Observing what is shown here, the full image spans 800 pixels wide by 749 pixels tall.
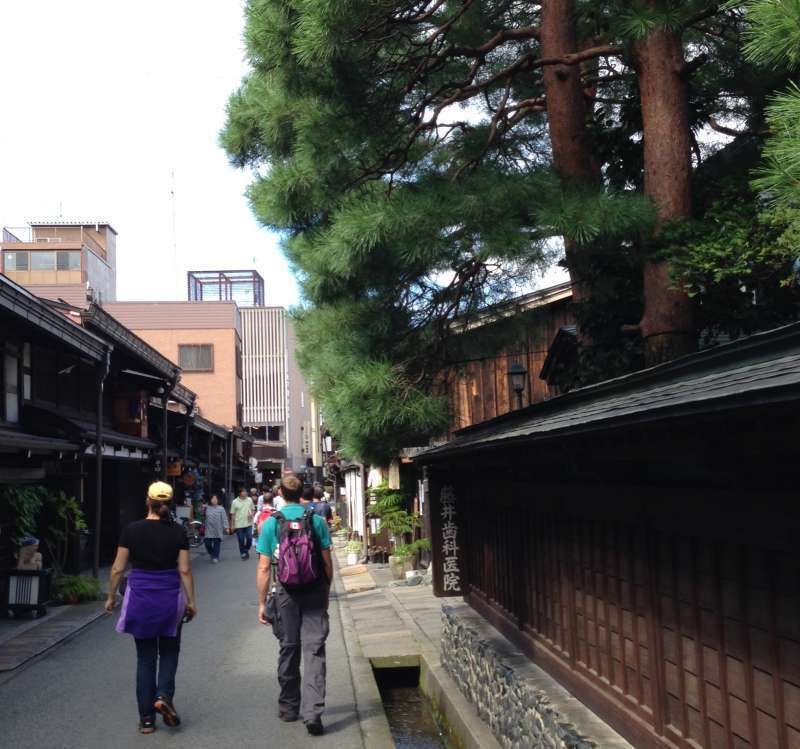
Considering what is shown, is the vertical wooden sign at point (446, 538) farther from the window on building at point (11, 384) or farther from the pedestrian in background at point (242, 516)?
the pedestrian in background at point (242, 516)

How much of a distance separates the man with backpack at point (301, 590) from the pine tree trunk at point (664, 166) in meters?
3.86

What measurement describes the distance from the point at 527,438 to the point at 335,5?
5.13 metres

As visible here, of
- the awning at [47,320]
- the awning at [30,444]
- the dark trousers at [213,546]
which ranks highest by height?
the awning at [47,320]

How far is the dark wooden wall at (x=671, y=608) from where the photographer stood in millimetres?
3623

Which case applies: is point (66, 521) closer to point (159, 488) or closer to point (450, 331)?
point (450, 331)

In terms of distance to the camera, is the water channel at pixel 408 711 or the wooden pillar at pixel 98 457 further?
the wooden pillar at pixel 98 457

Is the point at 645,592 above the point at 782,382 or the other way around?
the other way around

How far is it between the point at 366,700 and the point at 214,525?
603 inches

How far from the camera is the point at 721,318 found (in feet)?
31.1

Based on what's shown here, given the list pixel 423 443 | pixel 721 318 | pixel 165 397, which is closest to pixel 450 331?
pixel 423 443

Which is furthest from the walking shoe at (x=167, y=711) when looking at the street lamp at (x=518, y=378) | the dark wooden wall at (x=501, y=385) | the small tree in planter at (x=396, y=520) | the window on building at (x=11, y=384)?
the small tree in planter at (x=396, y=520)

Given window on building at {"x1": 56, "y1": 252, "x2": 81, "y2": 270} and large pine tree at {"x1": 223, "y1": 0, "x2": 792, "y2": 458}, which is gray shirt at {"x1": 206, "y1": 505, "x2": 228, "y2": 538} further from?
window on building at {"x1": 56, "y1": 252, "x2": 81, "y2": 270}

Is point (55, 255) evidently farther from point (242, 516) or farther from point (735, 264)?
point (735, 264)

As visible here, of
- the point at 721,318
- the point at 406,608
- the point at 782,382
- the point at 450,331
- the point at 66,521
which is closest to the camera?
the point at 782,382
